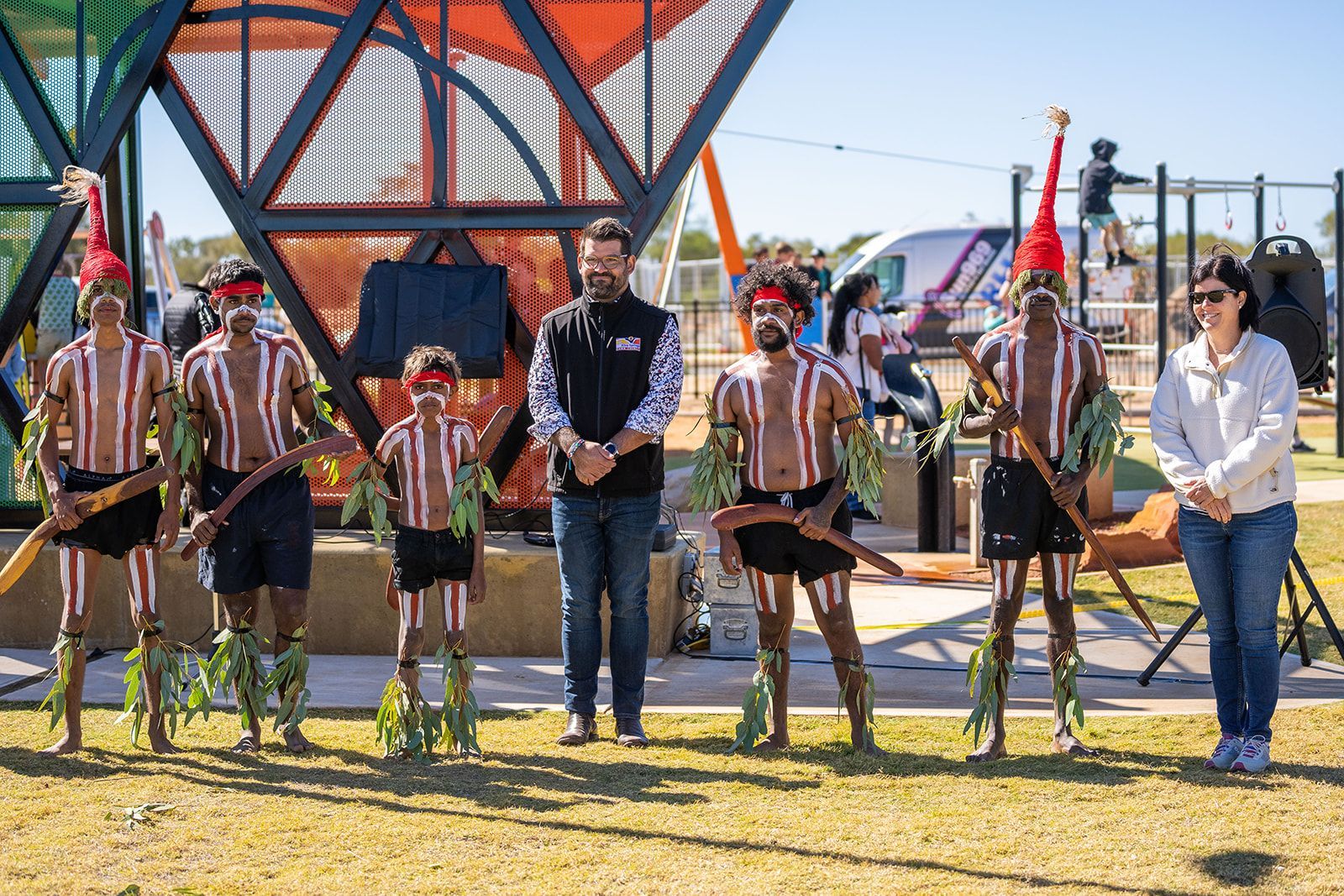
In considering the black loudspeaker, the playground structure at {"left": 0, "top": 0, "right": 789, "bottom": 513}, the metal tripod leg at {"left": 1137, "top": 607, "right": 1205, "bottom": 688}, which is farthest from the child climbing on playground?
the metal tripod leg at {"left": 1137, "top": 607, "right": 1205, "bottom": 688}

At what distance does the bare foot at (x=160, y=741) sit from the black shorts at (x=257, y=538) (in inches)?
25.0

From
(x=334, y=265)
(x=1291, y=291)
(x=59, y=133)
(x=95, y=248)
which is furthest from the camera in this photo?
(x=59, y=133)

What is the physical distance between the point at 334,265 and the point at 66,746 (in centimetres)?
343

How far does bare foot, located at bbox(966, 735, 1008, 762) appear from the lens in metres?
5.90

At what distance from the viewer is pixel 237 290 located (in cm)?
629

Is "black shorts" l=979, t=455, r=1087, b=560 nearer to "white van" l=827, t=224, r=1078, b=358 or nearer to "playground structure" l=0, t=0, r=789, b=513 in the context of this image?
"playground structure" l=0, t=0, r=789, b=513

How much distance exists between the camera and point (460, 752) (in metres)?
6.13

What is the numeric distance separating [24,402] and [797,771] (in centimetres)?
572

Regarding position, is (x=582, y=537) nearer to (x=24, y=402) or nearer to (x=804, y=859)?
(x=804, y=859)

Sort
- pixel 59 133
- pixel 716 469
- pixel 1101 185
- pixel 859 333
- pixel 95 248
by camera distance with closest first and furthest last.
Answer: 1. pixel 716 469
2. pixel 95 248
3. pixel 59 133
4. pixel 859 333
5. pixel 1101 185

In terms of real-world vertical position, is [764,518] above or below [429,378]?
below

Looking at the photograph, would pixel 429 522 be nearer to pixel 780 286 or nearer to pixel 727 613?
pixel 780 286

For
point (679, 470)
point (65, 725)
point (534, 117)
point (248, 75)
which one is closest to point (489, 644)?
point (65, 725)

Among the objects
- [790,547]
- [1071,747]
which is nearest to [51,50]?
[790,547]
